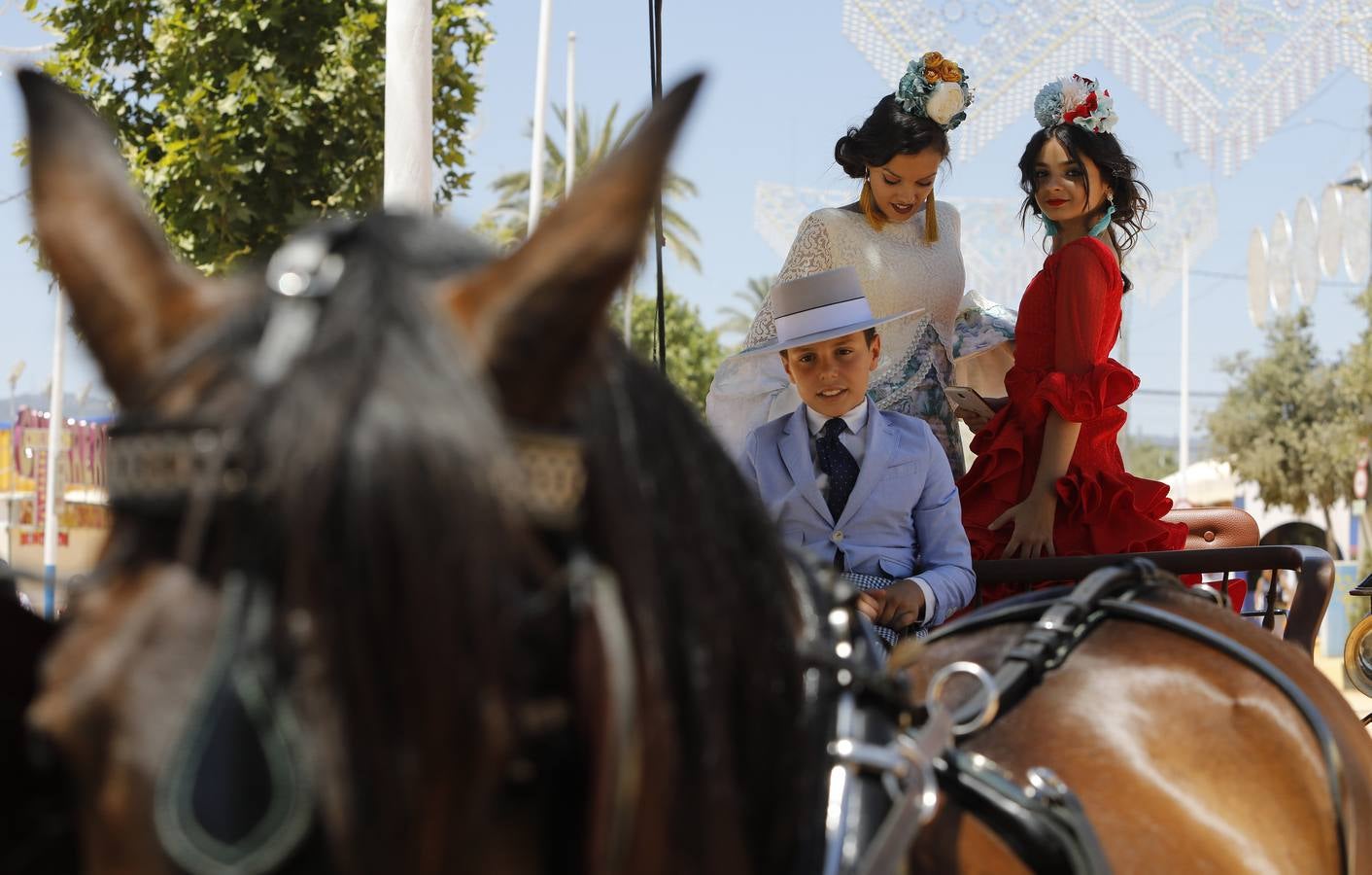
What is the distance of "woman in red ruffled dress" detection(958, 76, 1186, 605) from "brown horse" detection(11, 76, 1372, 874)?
2.33m

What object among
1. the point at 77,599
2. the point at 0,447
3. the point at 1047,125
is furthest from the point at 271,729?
the point at 0,447

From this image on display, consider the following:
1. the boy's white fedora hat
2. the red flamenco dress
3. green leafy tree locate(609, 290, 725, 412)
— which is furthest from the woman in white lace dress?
green leafy tree locate(609, 290, 725, 412)

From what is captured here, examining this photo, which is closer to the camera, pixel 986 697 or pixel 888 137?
pixel 986 697

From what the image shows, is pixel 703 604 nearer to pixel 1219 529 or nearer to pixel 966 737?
pixel 966 737

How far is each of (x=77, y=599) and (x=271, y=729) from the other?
235 millimetres

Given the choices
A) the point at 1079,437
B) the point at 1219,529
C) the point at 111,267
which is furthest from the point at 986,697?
the point at 1219,529

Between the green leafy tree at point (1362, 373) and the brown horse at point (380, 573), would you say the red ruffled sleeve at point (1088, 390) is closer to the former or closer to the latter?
the brown horse at point (380, 573)

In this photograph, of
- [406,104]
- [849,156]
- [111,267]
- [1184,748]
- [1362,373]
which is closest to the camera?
[111,267]

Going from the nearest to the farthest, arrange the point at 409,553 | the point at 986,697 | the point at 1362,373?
1. the point at 409,553
2. the point at 986,697
3. the point at 1362,373

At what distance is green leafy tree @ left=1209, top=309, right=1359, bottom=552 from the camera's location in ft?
101

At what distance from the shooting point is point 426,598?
88 centimetres

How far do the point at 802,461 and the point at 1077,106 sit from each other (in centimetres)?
159

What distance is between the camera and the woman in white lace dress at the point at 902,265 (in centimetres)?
366

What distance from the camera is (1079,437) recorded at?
348 centimetres
